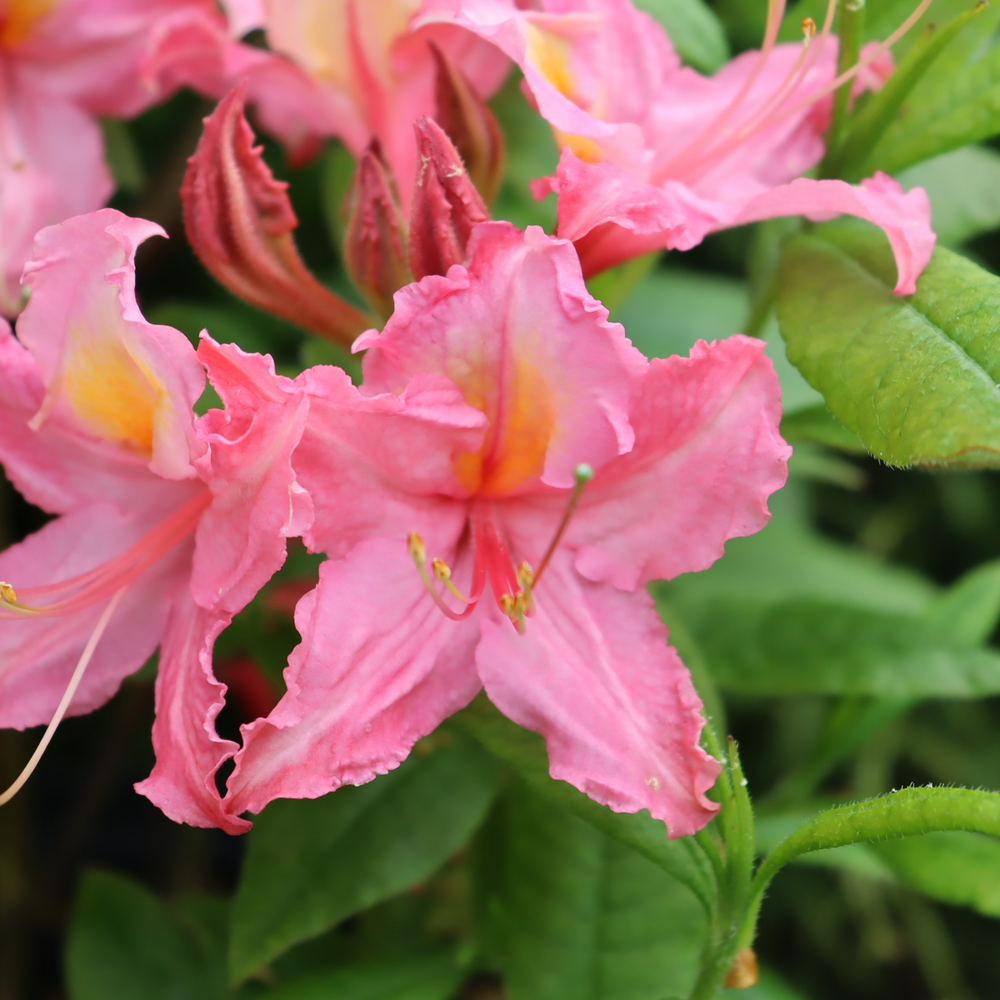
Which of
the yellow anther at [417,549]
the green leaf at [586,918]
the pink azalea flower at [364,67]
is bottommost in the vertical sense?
the green leaf at [586,918]

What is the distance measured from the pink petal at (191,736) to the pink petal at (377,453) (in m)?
0.09

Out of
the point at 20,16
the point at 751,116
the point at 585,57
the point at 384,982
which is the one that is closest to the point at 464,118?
the point at 585,57

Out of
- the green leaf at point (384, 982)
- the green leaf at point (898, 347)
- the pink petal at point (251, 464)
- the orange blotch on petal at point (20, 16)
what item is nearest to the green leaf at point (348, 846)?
the green leaf at point (384, 982)

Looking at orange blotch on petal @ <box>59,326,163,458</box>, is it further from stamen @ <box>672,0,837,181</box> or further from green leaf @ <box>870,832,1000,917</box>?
green leaf @ <box>870,832,1000,917</box>

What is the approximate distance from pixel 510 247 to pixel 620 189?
94mm

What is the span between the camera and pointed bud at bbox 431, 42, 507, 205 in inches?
32.1

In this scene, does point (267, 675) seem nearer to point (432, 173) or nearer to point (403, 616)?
point (403, 616)

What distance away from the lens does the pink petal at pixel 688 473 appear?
661 mm

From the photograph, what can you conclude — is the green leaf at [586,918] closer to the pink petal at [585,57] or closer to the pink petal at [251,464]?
the pink petal at [251,464]

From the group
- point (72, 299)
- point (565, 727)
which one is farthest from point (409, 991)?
point (72, 299)

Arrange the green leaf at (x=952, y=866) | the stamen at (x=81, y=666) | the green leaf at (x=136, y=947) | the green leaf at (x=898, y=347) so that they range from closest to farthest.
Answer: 1. the green leaf at (x=898, y=347)
2. the stamen at (x=81, y=666)
3. the green leaf at (x=952, y=866)
4. the green leaf at (x=136, y=947)

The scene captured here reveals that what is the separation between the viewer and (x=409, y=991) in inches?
40.0

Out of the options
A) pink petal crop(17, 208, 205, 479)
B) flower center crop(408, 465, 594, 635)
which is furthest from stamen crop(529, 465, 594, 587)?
pink petal crop(17, 208, 205, 479)

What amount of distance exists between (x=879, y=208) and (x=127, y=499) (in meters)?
0.51
